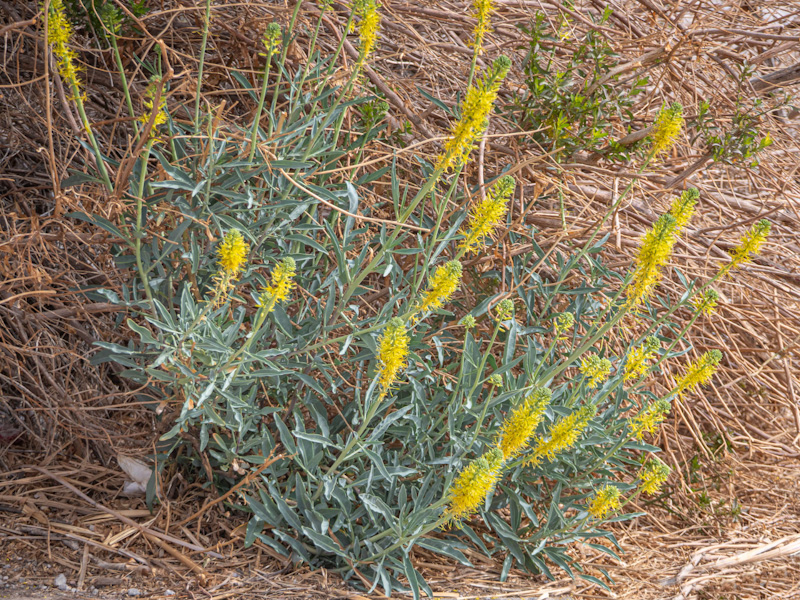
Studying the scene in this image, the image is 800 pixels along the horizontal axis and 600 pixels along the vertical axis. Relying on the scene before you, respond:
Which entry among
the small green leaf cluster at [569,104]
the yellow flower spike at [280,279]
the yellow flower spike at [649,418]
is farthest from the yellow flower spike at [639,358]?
the yellow flower spike at [280,279]

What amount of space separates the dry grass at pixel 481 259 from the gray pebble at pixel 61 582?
0.17 ft

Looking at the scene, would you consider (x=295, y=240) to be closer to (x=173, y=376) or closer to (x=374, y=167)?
(x=173, y=376)

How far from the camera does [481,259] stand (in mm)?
2479

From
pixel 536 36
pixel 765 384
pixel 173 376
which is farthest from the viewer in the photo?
pixel 765 384

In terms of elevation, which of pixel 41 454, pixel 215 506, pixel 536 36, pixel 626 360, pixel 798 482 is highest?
pixel 536 36

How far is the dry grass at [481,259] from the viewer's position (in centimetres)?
205

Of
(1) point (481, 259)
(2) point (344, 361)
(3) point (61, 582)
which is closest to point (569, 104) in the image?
(1) point (481, 259)

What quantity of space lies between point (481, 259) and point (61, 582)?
1681 mm

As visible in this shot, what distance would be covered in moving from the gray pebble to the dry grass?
0.17 feet

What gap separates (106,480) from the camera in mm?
2283

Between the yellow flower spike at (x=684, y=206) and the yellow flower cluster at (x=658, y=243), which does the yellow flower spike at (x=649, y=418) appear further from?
the yellow flower spike at (x=684, y=206)

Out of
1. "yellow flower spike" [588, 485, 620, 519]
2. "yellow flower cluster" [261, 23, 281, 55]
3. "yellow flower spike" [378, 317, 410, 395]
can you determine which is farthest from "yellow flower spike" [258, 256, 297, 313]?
"yellow flower spike" [588, 485, 620, 519]

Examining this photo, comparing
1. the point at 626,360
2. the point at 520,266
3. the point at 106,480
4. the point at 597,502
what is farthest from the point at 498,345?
the point at 106,480

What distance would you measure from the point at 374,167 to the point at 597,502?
1.53 meters
